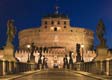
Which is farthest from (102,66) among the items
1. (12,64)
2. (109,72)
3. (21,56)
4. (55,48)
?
(55,48)

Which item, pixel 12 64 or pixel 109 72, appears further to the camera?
pixel 12 64

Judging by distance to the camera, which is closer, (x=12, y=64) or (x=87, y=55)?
(x=12, y=64)

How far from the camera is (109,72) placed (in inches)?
1346

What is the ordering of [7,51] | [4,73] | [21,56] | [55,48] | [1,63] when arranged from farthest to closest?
[55,48]
[21,56]
[7,51]
[4,73]
[1,63]

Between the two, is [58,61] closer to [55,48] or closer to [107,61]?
[55,48]

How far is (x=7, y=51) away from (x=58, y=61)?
133353 mm

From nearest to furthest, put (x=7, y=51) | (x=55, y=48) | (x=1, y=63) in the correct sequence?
(x=1, y=63)
(x=7, y=51)
(x=55, y=48)

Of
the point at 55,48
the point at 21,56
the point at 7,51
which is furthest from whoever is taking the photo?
the point at 55,48

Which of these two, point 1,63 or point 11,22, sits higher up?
point 11,22

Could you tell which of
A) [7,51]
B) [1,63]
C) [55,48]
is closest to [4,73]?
[1,63]

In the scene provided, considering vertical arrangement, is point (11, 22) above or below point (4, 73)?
above

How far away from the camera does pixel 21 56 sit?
562 ft

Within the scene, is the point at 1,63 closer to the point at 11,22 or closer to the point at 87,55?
the point at 11,22

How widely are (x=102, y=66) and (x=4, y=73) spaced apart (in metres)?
9.14
